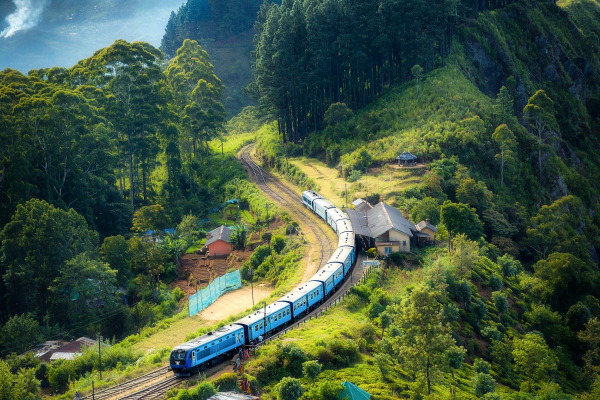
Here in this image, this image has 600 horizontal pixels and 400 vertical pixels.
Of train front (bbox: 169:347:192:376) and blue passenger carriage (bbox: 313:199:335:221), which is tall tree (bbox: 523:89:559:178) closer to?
blue passenger carriage (bbox: 313:199:335:221)

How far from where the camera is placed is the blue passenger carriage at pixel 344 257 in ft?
183

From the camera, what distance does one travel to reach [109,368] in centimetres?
4353

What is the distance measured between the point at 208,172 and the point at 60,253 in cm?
4092

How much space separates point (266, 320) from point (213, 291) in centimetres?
1525

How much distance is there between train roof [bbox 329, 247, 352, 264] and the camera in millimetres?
56169

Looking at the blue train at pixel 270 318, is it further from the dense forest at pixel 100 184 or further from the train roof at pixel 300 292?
the dense forest at pixel 100 184

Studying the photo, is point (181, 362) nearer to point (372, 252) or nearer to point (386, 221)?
point (372, 252)

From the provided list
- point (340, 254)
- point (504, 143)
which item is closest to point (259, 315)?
point (340, 254)

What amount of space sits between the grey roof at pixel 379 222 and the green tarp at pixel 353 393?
26.7m

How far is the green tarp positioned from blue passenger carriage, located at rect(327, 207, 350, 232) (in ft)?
110

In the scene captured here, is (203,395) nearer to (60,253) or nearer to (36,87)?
(60,253)

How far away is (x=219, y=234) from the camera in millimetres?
72375

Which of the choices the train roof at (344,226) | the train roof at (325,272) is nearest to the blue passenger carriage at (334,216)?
the train roof at (344,226)

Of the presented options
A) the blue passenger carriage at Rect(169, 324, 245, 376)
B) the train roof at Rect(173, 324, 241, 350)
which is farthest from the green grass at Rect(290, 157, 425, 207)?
the blue passenger carriage at Rect(169, 324, 245, 376)
